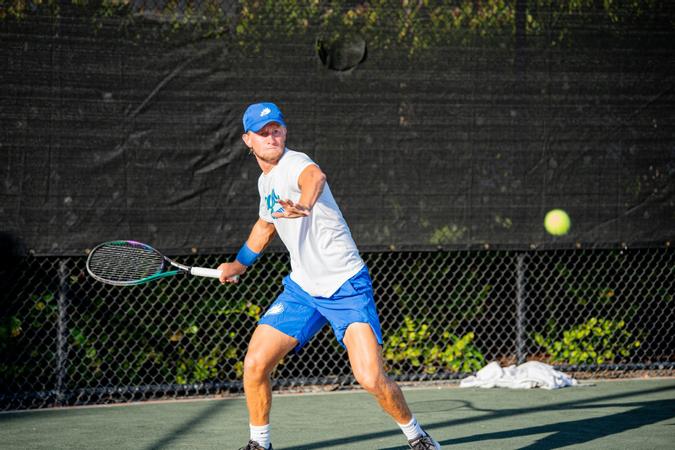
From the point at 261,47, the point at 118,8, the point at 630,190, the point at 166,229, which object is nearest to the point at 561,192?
the point at 630,190

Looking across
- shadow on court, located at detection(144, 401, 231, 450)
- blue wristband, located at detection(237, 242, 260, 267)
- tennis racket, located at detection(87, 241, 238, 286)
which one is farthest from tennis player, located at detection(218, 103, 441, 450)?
shadow on court, located at detection(144, 401, 231, 450)

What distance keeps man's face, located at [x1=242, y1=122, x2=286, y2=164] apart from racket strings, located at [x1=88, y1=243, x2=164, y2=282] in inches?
30.9

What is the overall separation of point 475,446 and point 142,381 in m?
2.33

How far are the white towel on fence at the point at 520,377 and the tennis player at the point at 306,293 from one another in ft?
7.19

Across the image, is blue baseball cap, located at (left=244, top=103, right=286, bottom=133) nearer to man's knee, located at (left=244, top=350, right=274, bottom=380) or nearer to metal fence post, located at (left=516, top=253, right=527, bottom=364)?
man's knee, located at (left=244, top=350, right=274, bottom=380)

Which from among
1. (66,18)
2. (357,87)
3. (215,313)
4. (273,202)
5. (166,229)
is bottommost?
(215,313)

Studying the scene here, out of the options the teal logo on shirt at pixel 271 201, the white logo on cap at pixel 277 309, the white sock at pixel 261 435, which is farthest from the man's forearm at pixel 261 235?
the white sock at pixel 261 435

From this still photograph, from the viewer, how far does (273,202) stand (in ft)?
14.6

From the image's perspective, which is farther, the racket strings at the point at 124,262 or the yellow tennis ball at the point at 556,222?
the yellow tennis ball at the point at 556,222

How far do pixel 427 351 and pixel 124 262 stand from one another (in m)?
2.57

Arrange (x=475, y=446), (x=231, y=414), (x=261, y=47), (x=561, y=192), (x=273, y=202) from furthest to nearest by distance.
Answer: (x=561, y=192) < (x=261, y=47) < (x=231, y=414) < (x=475, y=446) < (x=273, y=202)

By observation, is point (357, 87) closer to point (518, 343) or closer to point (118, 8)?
point (118, 8)

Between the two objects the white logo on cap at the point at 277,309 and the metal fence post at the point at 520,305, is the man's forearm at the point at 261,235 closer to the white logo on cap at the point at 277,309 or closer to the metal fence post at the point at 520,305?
the white logo on cap at the point at 277,309

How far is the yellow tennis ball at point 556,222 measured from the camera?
6.63 metres
